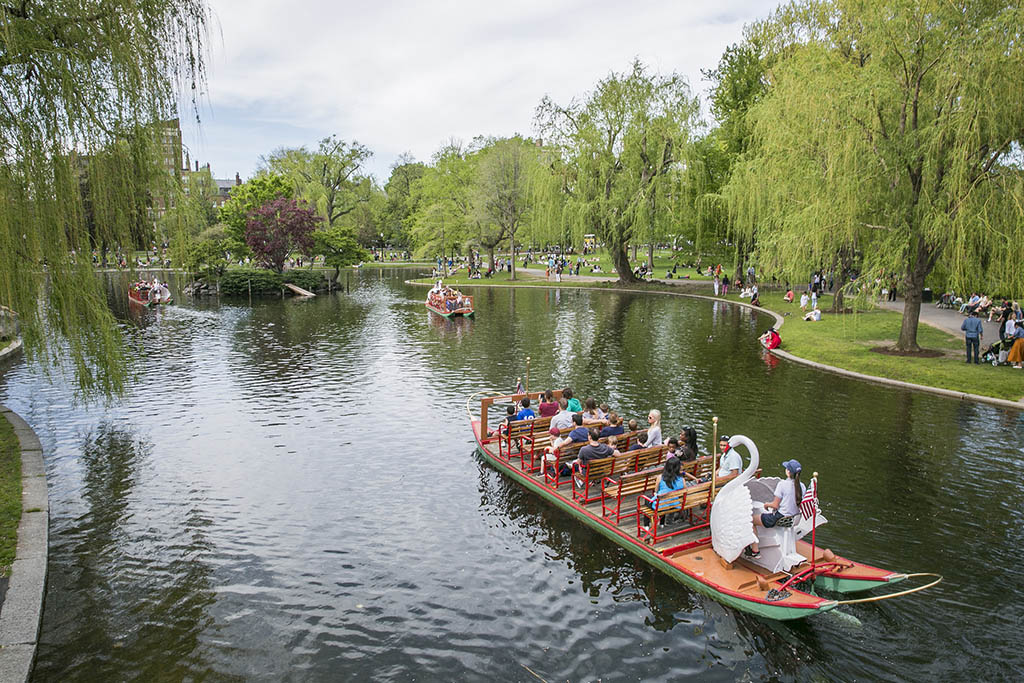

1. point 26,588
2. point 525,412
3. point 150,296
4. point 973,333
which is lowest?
point 26,588

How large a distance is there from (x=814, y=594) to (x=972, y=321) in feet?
59.5

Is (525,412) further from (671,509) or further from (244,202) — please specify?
(244,202)

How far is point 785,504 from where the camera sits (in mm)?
9938

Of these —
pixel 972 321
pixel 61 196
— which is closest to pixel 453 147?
pixel 972 321

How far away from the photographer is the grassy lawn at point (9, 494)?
407 inches

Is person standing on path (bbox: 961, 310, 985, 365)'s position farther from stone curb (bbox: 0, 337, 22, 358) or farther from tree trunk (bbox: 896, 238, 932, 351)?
stone curb (bbox: 0, 337, 22, 358)

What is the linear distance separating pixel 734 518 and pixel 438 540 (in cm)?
530

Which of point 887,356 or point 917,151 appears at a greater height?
point 917,151

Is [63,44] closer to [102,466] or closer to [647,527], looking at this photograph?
[102,466]

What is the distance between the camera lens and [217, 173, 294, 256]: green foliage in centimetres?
6588

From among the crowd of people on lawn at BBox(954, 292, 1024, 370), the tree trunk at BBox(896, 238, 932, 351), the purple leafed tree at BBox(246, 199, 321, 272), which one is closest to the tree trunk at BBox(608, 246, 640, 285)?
the purple leafed tree at BBox(246, 199, 321, 272)

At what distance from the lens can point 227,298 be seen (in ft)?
188

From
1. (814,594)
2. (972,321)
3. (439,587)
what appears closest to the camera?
(814,594)

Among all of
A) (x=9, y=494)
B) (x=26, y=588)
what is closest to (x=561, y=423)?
(x=26, y=588)
